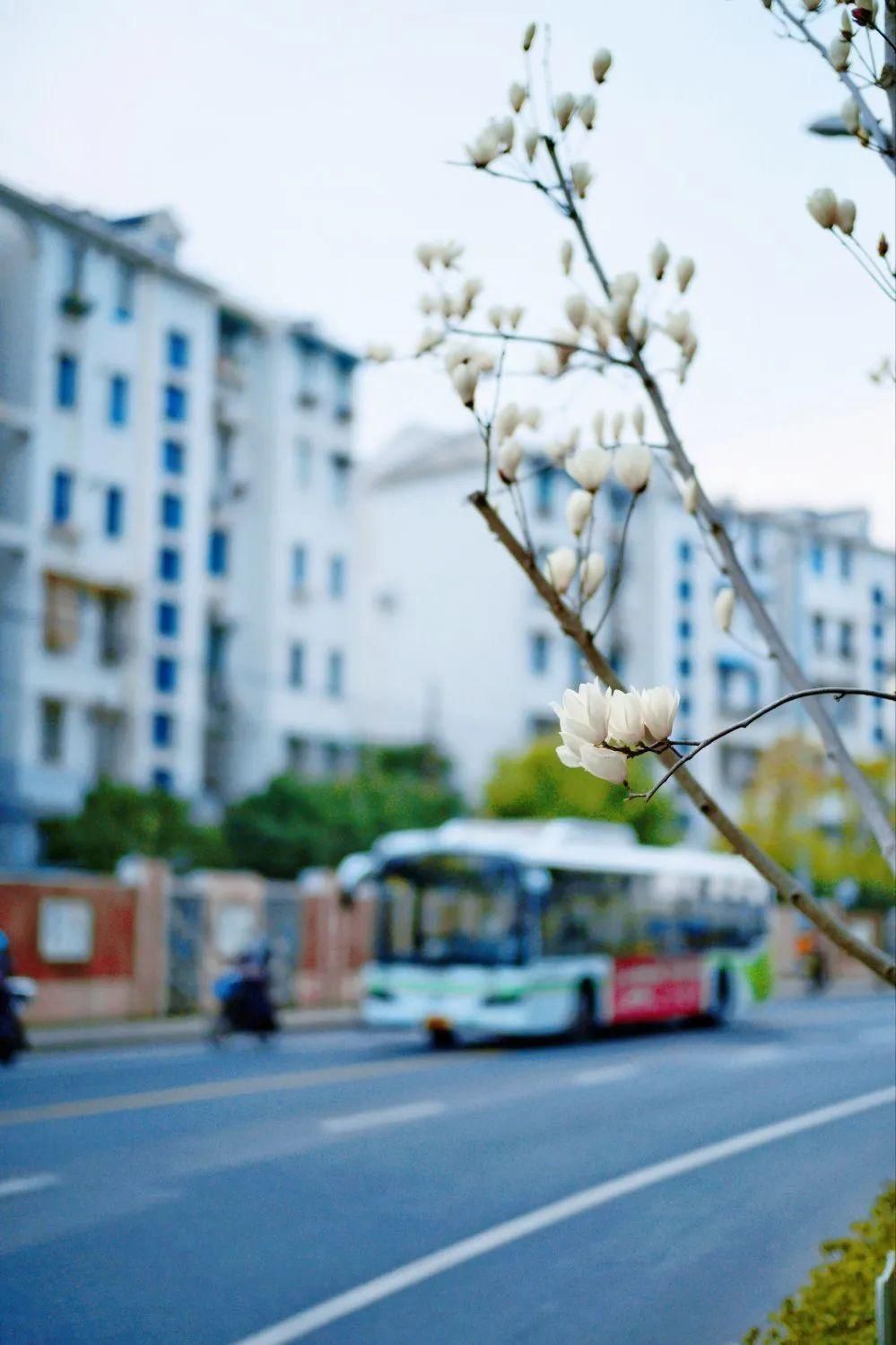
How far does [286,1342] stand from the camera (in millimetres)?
6488

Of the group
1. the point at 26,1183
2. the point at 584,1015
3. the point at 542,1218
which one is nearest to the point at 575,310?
the point at 542,1218

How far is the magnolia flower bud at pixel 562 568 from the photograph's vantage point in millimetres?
4840

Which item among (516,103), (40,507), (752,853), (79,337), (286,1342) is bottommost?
(286,1342)

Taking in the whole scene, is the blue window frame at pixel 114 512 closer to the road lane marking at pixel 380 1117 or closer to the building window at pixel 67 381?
the building window at pixel 67 381

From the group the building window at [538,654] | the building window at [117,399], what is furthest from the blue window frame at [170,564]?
the building window at [538,654]

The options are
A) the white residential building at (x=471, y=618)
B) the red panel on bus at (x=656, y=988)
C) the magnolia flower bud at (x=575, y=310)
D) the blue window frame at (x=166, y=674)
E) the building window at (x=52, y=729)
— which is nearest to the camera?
the magnolia flower bud at (x=575, y=310)

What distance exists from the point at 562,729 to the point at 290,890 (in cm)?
2701

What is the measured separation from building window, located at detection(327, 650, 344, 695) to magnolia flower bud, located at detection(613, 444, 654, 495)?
46.3m

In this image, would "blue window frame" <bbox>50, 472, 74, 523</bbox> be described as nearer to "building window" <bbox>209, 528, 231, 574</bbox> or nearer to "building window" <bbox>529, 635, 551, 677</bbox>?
"building window" <bbox>209, 528, 231, 574</bbox>

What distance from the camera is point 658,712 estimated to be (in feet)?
11.5

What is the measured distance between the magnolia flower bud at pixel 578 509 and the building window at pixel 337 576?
1843 inches

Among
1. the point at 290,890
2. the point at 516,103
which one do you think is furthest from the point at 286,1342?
the point at 290,890

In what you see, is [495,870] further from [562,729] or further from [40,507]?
[40,507]

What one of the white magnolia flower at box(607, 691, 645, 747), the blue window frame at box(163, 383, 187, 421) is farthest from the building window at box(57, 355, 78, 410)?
the white magnolia flower at box(607, 691, 645, 747)
